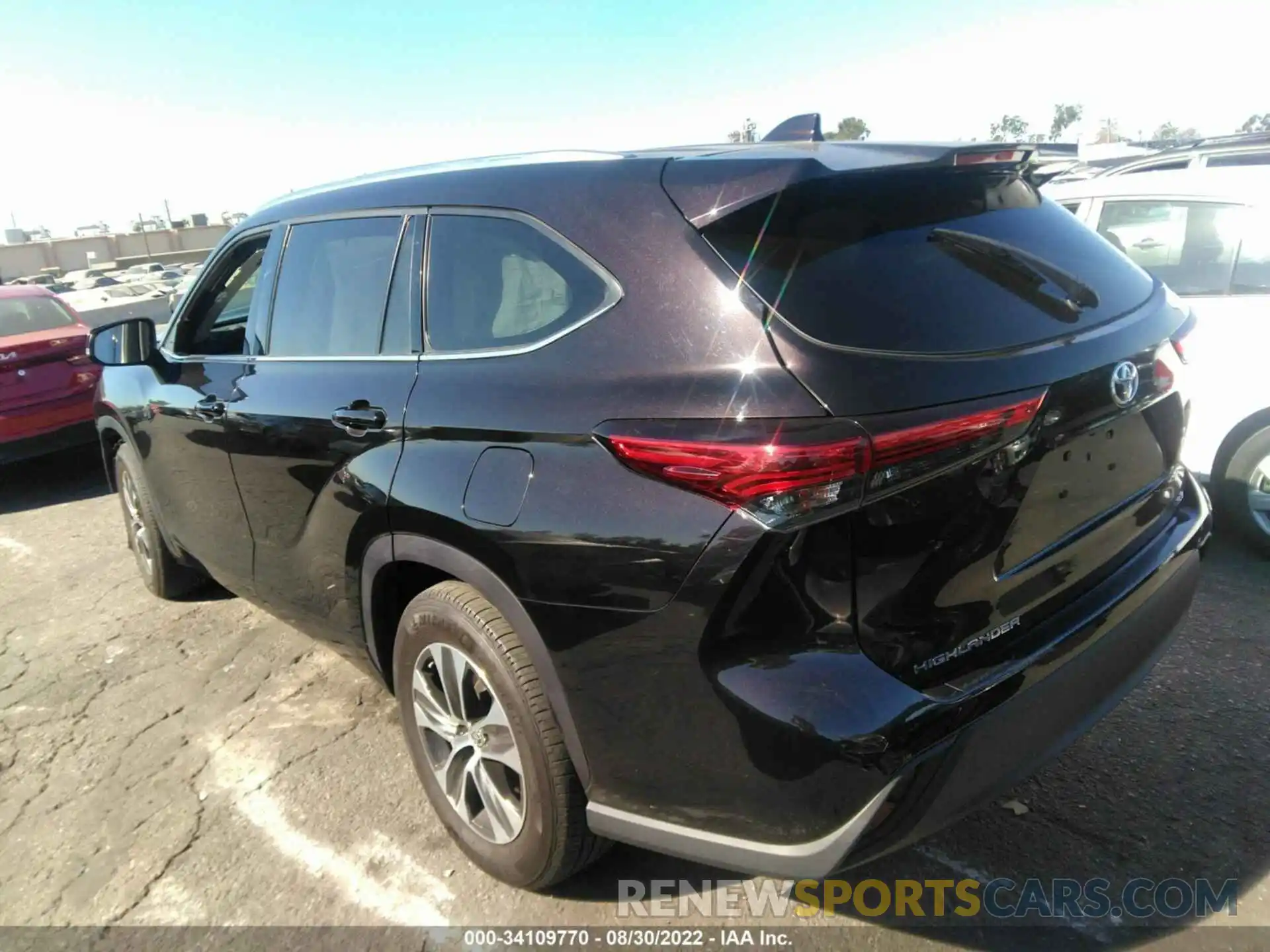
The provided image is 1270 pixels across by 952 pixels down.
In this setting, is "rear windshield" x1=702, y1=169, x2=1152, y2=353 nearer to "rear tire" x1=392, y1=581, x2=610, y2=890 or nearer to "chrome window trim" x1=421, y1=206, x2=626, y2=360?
"chrome window trim" x1=421, y1=206, x2=626, y2=360

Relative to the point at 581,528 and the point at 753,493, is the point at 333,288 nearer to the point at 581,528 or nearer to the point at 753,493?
the point at 581,528

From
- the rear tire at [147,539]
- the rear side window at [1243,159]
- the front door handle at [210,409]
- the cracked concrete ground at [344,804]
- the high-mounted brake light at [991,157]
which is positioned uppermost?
the high-mounted brake light at [991,157]

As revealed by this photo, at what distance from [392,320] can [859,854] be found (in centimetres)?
196

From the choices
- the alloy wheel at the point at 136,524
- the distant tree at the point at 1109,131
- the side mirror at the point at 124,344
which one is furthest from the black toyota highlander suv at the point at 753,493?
the distant tree at the point at 1109,131

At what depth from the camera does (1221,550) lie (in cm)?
429

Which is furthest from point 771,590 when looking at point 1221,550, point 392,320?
point 1221,550

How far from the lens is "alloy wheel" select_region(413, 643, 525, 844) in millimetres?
2369

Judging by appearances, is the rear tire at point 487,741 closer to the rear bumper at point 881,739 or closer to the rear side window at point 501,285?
the rear bumper at point 881,739

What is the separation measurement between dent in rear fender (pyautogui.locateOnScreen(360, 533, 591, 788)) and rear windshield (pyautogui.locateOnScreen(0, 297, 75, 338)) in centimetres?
697

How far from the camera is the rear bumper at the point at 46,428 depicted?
22.7 ft

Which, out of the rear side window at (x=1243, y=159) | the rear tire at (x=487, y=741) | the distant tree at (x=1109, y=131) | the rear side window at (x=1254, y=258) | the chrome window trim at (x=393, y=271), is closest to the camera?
the rear tire at (x=487, y=741)

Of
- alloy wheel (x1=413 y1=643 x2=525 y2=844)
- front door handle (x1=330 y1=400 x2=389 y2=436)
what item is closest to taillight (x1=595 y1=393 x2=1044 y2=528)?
alloy wheel (x1=413 y1=643 x2=525 y2=844)

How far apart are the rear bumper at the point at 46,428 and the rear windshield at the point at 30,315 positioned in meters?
0.96

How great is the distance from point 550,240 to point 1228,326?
3.54 meters
